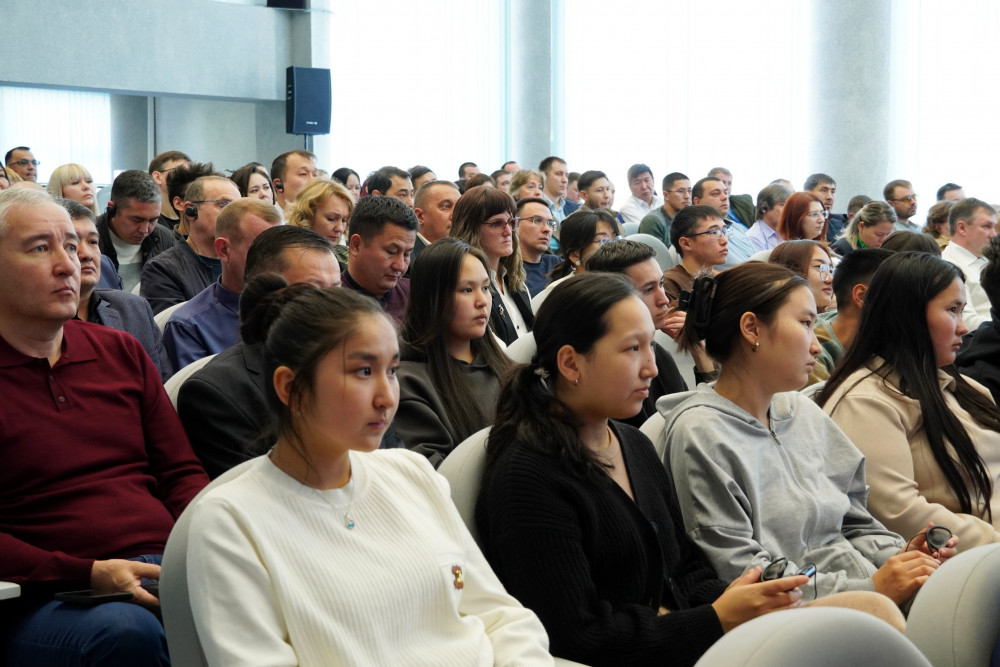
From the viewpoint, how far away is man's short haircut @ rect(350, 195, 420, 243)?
12.2 ft

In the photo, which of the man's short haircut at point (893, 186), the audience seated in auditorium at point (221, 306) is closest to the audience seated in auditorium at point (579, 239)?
the audience seated in auditorium at point (221, 306)

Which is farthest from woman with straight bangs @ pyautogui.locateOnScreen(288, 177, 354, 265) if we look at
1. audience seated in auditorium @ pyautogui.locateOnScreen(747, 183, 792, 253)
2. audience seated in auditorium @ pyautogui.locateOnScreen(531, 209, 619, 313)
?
audience seated in auditorium @ pyautogui.locateOnScreen(747, 183, 792, 253)

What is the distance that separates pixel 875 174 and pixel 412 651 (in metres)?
9.45

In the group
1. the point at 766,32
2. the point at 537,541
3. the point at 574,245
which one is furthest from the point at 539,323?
the point at 766,32

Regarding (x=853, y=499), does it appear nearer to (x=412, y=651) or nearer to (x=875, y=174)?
(x=412, y=651)

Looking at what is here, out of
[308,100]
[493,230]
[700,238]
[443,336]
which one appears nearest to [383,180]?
[493,230]

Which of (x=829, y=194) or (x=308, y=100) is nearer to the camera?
(x=829, y=194)

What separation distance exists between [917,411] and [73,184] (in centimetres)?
551

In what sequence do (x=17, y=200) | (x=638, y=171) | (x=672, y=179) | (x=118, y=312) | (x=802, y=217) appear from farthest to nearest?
(x=638, y=171) → (x=672, y=179) → (x=802, y=217) → (x=118, y=312) → (x=17, y=200)

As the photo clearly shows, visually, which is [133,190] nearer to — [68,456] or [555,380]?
[68,456]

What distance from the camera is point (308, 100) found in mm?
12148

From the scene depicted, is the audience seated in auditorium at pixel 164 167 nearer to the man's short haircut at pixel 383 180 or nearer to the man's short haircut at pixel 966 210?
the man's short haircut at pixel 383 180

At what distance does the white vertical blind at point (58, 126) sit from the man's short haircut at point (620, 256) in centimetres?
979

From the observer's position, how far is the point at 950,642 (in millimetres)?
1672
